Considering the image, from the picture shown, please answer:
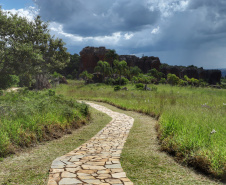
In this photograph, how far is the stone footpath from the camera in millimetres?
3584

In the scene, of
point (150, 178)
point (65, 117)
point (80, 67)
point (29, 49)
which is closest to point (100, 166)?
point (150, 178)

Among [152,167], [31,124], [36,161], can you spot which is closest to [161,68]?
[31,124]

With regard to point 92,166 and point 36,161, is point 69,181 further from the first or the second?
point 36,161

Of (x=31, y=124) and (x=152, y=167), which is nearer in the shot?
(x=152, y=167)

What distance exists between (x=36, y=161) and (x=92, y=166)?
4.60ft

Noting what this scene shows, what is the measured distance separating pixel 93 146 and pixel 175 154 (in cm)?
229

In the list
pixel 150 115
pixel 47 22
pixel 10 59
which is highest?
pixel 47 22

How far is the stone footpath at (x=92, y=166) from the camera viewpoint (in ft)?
11.8

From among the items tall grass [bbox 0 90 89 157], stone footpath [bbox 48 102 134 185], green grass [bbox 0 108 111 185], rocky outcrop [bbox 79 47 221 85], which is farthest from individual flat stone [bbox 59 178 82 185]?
rocky outcrop [bbox 79 47 221 85]

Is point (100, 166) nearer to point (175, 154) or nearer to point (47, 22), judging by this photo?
point (175, 154)

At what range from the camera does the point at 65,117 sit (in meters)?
8.22

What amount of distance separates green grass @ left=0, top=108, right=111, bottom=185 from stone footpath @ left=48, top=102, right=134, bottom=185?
9.3 inches

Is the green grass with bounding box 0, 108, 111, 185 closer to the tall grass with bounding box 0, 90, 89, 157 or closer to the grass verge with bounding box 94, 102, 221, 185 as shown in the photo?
the tall grass with bounding box 0, 90, 89, 157

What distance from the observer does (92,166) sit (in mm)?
4270
